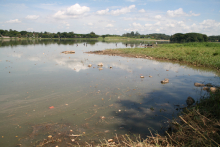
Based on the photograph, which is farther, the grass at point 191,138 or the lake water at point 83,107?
the lake water at point 83,107

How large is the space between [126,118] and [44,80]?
Answer: 680 centimetres

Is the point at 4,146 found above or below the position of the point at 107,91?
below

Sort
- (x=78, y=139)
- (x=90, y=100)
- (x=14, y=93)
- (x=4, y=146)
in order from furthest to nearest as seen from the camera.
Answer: (x=14, y=93)
(x=90, y=100)
(x=78, y=139)
(x=4, y=146)

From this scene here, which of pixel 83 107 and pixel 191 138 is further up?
pixel 191 138

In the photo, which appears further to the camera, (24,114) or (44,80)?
(44,80)

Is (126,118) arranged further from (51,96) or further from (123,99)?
(51,96)

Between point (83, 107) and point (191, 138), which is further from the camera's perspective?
point (83, 107)

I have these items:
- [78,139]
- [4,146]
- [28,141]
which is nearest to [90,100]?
[78,139]

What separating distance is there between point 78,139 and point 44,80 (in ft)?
22.0

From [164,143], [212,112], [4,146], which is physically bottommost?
[4,146]

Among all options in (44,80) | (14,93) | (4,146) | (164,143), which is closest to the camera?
(164,143)

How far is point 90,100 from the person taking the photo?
23.8ft

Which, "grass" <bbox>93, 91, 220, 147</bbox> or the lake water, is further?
the lake water

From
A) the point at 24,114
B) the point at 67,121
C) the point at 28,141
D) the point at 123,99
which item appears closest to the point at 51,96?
the point at 24,114
